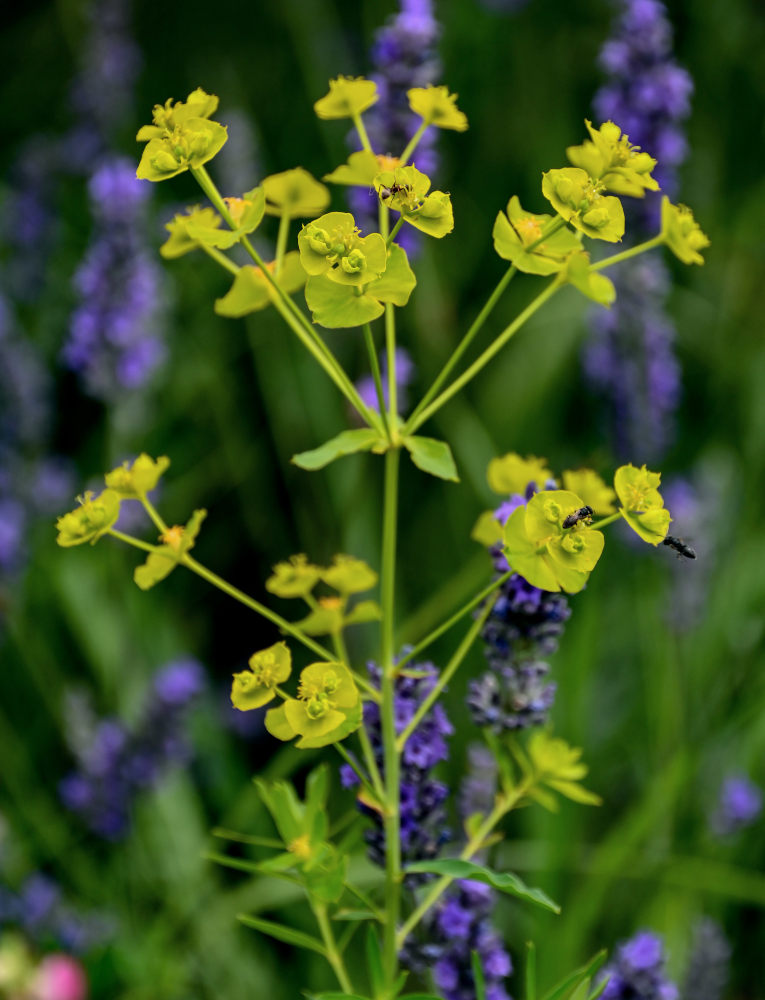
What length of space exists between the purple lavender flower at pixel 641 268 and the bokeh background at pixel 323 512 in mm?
12

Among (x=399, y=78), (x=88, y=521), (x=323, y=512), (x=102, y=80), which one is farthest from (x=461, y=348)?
(x=102, y=80)

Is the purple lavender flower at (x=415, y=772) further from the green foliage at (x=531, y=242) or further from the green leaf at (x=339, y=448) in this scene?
the green foliage at (x=531, y=242)

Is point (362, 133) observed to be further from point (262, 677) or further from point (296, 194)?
point (262, 677)

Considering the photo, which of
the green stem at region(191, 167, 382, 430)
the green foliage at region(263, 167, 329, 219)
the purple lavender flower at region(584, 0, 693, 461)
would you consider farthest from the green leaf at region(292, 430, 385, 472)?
the purple lavender flower at region(584, 0, 693, 461)

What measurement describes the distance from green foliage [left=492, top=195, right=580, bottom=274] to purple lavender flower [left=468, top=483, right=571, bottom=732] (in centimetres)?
22

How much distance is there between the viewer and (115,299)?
5.82 feet

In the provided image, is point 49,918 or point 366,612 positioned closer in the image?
point 366,612

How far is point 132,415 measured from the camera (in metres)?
2.08

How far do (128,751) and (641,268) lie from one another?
1209 millimetres

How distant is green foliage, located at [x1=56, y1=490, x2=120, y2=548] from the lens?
0.73 meters

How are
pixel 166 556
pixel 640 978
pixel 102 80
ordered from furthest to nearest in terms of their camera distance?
pixel 102 80 < pixel 640 978 < pixel 166 556

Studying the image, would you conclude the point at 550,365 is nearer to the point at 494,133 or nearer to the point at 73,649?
the point at 494,133

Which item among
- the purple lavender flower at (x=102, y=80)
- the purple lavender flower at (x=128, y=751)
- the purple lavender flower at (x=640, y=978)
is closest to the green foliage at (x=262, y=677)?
the purple lavender flower at (x=640, y=978)

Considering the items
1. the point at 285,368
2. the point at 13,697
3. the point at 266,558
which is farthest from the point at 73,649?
the point at 285,368
